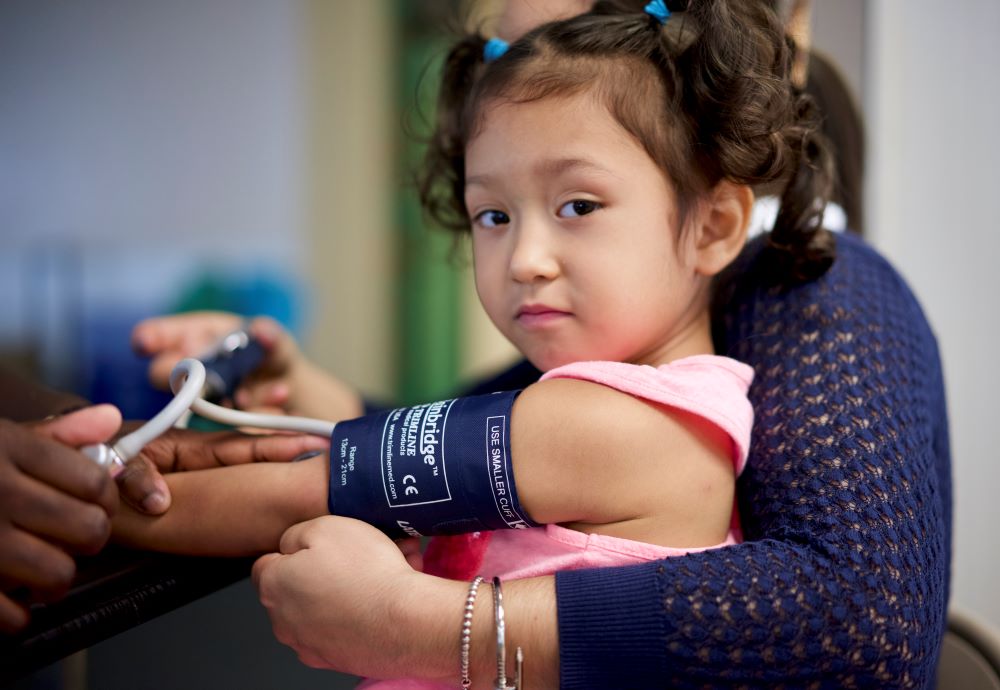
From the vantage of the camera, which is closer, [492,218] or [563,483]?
[563,483]

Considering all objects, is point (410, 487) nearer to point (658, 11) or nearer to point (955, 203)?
point (658, 11)

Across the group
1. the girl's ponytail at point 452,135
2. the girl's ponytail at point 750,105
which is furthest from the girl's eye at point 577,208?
the girl's ponytail at point 452,135

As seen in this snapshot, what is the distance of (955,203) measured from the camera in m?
1.59

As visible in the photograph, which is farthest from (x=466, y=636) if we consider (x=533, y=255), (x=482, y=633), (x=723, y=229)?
(x=723, y=229)

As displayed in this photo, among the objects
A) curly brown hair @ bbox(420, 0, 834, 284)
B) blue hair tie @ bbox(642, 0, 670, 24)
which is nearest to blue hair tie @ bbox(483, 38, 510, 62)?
curly brown hair @ bbox(420, 0, 834, 284)

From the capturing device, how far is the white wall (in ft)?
5.12

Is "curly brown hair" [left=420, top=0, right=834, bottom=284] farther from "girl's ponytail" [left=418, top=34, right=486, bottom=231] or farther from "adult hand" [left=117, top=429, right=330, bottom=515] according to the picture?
"adult hand" [left=117, top=429, right=330, bottom=515]

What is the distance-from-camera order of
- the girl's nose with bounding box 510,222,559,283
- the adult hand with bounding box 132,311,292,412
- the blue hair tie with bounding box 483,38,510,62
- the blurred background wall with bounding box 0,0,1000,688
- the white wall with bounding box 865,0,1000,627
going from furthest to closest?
the blurred background wall with bounding box 0,0,1000,688 < the white wall with bounding box 865,0,1000,627 < the adult hand with bounding box 132,311,292,412 < the blue hair tie with bounding box 483,38,510,62 < the girl's nose with bounding box 510,222,559,283

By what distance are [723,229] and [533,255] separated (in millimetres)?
224

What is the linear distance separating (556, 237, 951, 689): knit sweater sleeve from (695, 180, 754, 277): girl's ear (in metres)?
0.08

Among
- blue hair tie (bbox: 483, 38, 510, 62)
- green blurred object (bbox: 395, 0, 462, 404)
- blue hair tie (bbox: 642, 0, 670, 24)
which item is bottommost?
green blurred object (bbox: 395, 0, 462, 404)

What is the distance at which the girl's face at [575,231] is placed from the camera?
0.81m

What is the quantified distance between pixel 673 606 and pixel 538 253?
334 millimetres

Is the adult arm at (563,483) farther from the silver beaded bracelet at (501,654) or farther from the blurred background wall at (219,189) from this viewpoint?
the blurred background wall at (219,189)
